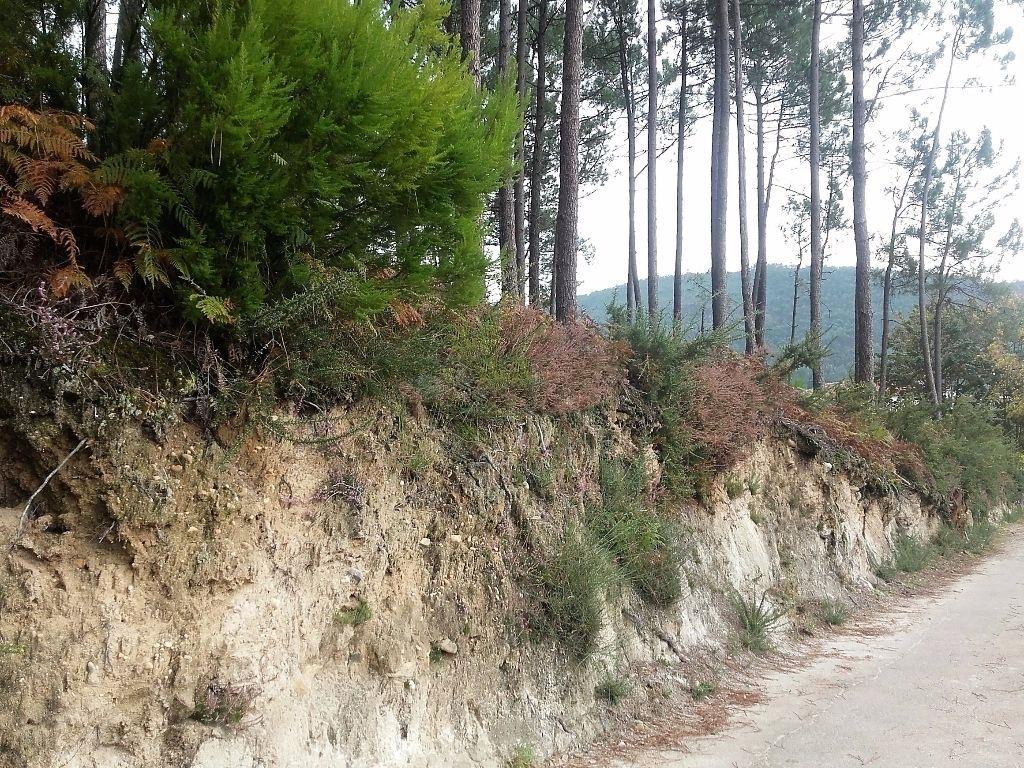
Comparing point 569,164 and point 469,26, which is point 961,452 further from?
point 469,26

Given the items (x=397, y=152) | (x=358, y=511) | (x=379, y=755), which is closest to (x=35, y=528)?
(x=358, y=511)

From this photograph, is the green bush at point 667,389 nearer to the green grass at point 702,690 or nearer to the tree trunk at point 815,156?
the green grass at point 702,690

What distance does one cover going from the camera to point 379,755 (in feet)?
14.7

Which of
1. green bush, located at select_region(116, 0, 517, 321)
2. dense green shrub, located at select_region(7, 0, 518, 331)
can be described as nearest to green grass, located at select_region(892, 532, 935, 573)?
green bush, located at select_region(116, 0, 517, 321)

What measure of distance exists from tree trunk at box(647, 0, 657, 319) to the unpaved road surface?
10.1 metres

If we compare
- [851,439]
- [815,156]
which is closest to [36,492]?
[851,439]

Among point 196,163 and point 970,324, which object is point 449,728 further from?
point 970,324

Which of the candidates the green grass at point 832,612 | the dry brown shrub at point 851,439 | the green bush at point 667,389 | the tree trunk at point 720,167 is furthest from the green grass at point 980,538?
the green bush at point 667,389

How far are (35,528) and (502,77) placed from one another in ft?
14.8

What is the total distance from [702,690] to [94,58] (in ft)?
24.0

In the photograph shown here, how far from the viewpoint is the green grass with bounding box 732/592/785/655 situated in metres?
8.23

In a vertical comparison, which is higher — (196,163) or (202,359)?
(196,163)

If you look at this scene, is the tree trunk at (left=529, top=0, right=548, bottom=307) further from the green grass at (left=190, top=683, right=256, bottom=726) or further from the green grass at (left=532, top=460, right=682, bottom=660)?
the green grass at (left=190, top=683, right=256, bottom=726)

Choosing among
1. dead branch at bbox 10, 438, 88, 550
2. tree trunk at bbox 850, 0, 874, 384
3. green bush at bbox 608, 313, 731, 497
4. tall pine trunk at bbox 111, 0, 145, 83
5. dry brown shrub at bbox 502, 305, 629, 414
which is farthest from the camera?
tree trunk at bbox 850, 0, 874, 384
